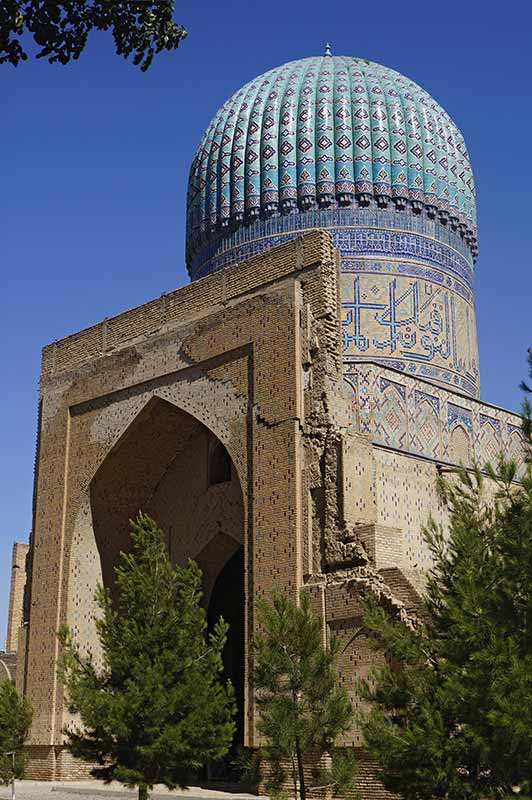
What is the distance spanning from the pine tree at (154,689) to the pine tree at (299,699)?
755 mm

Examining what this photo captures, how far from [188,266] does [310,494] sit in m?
7.83

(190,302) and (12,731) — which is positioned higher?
(190,302)

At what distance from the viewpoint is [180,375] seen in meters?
12.1

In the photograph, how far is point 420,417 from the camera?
42.0ft

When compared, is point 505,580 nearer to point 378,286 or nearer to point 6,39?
point 6,39

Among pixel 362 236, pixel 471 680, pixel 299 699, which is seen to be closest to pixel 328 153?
pixel 362 236

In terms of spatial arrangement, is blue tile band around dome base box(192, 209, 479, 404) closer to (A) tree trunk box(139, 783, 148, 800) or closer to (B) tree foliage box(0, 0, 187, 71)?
(A) tree trunk box(139, 783, 148, 800)

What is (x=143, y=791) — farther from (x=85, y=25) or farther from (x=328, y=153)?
(x=328, y=153)

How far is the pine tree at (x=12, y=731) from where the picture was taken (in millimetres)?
11258

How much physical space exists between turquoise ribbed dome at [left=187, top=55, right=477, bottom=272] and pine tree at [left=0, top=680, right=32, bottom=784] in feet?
24.6

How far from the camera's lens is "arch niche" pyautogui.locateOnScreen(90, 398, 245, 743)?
1246 cm

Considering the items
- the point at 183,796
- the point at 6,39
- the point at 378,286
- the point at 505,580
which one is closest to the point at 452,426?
the point at 378,286

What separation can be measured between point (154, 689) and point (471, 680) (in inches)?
123

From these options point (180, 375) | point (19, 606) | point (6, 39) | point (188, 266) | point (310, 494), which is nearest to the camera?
point (6, 39)
